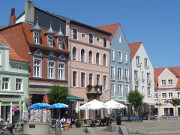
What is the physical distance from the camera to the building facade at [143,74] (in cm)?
6259

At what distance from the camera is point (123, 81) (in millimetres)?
58875

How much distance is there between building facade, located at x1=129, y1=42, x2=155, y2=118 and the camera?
6259 cm

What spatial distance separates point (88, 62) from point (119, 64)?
878 cm

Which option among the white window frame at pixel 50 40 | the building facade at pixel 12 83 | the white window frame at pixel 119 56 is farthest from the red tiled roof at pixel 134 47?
the building facade at pixel 12 83

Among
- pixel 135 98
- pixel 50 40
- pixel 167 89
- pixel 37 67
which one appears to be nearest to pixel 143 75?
pixel 135 98

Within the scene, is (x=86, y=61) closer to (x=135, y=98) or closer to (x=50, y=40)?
(x=50, y=40)

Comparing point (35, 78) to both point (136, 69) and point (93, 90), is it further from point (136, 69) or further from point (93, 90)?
point (136, 69)

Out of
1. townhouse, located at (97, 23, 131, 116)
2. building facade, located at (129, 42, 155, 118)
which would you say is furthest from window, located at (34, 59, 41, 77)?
building facade, located at (129, 42, 155, 118)

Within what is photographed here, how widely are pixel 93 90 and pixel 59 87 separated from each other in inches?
380

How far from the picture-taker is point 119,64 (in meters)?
57.8

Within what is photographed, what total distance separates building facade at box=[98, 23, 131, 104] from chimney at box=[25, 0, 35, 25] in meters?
15.7

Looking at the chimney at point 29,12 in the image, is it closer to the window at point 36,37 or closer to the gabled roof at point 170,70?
the window at point 36,37

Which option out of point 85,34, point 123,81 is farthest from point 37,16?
point 123,81

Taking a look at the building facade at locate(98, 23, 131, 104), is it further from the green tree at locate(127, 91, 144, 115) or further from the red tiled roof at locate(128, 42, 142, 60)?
the red tiled roof at locate(128, 42, 142, 60)
